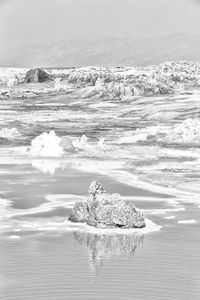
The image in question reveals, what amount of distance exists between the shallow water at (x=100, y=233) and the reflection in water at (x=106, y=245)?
3 cm

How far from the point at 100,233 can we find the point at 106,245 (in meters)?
1.44

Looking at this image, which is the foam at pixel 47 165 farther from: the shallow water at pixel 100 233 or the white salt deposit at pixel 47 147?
the white salt deposit at pixel 47 147

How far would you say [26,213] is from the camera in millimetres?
25734

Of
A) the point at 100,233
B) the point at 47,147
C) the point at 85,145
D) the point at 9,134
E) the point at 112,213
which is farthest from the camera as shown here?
the point at 9,134

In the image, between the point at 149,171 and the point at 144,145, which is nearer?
the point at 149,171

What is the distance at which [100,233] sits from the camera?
22.3m

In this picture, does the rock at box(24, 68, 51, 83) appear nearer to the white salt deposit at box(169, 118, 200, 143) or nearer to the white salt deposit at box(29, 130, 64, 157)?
the white salt deposit at box(169, 118, 200, 143)

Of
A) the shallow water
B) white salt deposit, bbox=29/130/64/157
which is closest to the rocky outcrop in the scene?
the shallow water

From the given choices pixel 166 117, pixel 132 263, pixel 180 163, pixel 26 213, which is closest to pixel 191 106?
pixel 166 117

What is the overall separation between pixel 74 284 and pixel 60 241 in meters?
4.31

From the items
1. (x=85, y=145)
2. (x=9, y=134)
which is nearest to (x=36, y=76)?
(x=9, y=134)

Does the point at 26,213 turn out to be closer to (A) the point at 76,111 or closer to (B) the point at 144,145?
(B) the point at 144,145

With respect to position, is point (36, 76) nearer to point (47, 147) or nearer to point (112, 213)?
point (47, 147)

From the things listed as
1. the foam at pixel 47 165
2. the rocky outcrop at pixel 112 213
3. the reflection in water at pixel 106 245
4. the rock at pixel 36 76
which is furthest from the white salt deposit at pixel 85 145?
the rock at pixel 36 76
